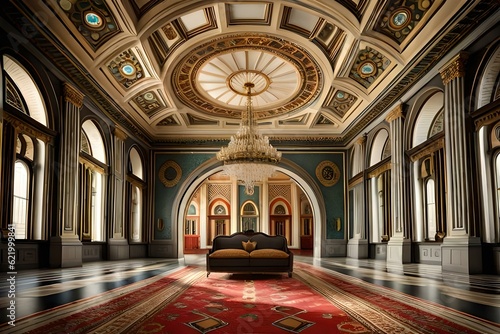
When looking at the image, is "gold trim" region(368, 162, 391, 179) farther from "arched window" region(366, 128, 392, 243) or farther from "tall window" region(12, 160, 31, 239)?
"tall window" region(12, 160, 31, 239)

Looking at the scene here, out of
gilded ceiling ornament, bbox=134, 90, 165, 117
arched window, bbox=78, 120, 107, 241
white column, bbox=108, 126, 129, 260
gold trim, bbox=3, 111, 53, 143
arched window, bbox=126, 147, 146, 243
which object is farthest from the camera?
arched window, bbox=126, 147, 146, 243

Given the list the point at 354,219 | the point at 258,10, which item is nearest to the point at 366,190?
the point at 354,219

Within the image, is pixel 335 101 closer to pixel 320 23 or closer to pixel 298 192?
pixel 320 23

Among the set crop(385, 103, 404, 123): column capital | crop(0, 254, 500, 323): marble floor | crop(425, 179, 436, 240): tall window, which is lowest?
crop(0, 254, 500, 323): marble floor

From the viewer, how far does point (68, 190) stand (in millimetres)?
9148

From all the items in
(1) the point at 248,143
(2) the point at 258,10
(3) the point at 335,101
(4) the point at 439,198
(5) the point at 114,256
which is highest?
(2) the point at 258,10

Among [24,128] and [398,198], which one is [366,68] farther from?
[24,128]

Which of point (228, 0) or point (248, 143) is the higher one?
point (228, 0)

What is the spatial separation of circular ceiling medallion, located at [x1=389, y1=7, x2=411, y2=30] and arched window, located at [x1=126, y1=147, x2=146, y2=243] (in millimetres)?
9389

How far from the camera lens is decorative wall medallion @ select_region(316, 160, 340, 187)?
1593cm

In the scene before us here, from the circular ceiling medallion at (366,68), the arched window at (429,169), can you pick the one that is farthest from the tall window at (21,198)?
the arched window at (429,169)

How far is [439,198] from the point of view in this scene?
9641mm

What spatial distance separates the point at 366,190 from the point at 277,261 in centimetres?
722

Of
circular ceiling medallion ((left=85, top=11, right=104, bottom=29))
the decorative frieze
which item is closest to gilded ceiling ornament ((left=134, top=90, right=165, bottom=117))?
circular ceiling medallion ((left=85, top=11, right=104, bottom=29))
